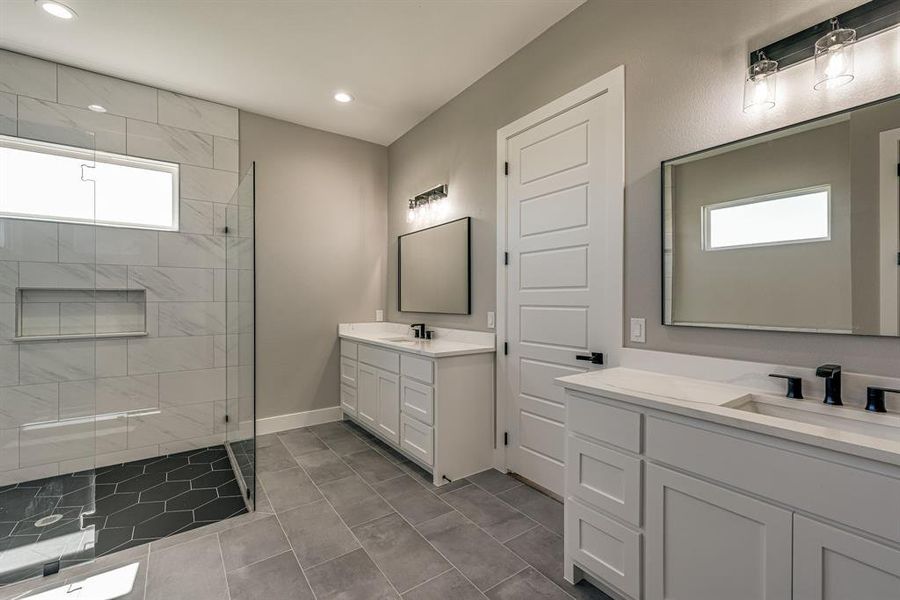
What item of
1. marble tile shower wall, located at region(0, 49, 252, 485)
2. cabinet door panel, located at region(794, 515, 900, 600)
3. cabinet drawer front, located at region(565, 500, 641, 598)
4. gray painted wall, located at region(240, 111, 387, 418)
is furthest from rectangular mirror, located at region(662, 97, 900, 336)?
gray painted wall, located at region(240, 111, 387, 418)

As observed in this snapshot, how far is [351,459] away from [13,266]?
2.34 m

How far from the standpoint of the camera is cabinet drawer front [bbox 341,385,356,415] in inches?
144

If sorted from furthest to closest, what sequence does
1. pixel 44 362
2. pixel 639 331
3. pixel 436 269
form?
1. pixel 436 269
2. pixel 44 362
3. pixel 639 331

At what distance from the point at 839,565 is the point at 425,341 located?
267cm

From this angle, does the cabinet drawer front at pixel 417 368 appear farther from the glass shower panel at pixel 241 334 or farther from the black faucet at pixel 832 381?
the black faucet at pixel 832 381

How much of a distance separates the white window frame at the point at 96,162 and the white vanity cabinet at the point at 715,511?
2.94 m

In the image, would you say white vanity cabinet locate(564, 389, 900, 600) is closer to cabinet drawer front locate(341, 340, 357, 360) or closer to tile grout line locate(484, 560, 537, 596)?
tile grout line locate(484, 560, 537, 596)

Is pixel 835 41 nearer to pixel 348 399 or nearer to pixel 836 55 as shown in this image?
pixel 836 55

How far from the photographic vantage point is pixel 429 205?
358 centimetres

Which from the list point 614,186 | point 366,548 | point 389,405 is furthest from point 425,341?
point 614,186

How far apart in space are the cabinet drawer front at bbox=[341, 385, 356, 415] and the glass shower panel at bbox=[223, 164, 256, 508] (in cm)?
99

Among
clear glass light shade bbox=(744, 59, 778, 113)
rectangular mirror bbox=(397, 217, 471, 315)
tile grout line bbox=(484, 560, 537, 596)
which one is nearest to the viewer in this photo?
clear glass light shade bbox=(744, 59, 778, 113)

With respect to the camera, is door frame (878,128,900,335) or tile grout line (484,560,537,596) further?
tile grout line (484,560,537,596)

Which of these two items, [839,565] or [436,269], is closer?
[839,565]
